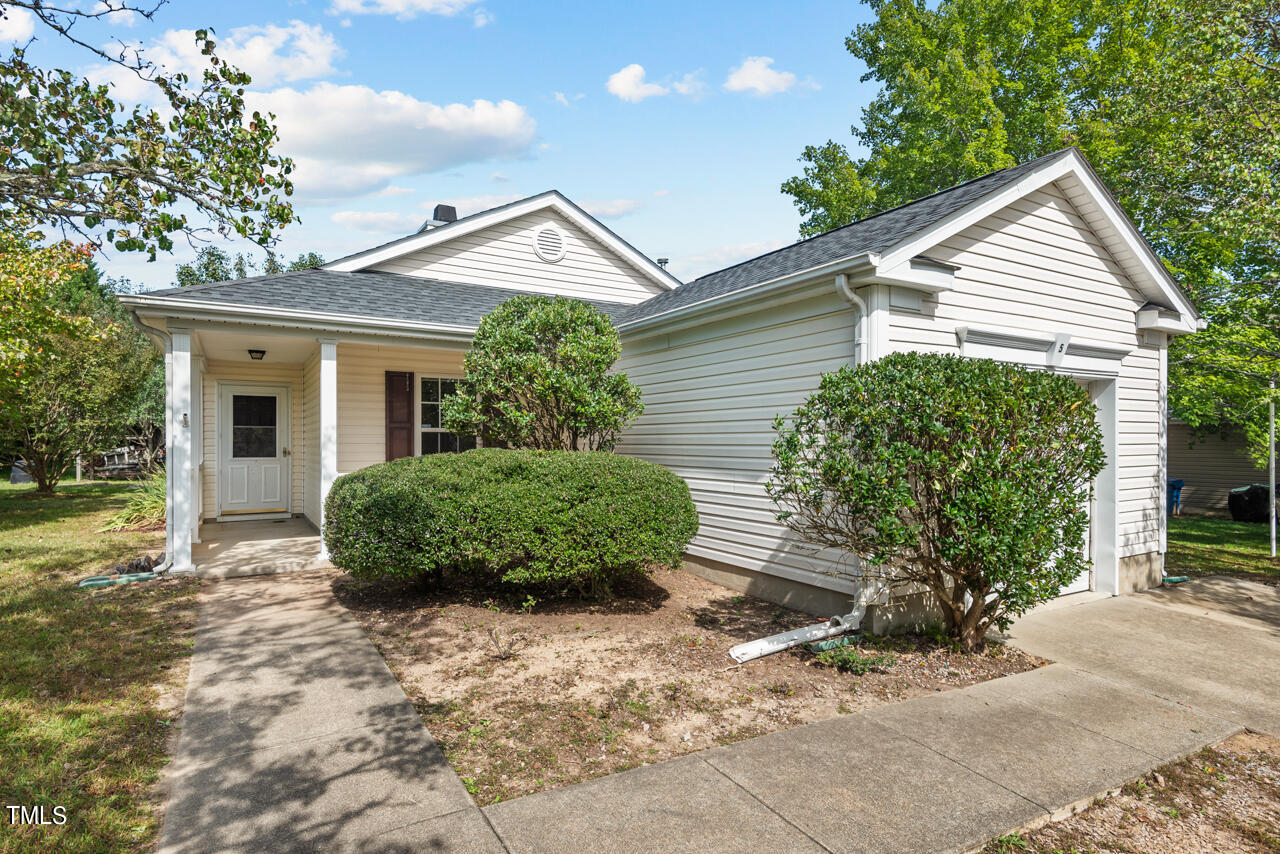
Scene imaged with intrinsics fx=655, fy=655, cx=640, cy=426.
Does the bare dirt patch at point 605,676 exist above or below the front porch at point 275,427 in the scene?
below

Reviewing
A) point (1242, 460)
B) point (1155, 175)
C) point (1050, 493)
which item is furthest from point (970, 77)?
point (1050, 493)

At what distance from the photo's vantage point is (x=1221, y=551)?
1005cm

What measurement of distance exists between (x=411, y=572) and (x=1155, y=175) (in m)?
12.2

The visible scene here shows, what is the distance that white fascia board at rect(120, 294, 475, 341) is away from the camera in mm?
6863

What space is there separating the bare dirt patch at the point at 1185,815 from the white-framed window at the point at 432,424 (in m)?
8.64

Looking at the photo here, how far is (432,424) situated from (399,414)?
0.52m

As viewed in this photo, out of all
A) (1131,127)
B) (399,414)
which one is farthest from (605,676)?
(1131,127)

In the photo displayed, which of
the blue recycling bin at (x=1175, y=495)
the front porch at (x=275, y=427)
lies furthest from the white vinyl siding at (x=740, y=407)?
the blue recycling bin at (x=1175, y=495)

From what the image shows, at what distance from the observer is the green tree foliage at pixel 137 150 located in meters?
3.90

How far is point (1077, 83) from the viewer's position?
16031 millimetres

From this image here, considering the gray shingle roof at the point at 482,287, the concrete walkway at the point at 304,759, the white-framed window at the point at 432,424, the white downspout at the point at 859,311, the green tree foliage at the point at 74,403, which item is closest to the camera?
the concrete walkway at the point at 304,759

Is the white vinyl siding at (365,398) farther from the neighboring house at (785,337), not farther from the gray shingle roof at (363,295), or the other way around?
the gray shingle roof at (363,295)

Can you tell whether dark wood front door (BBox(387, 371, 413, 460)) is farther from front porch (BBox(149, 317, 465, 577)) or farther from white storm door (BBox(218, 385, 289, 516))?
white storm door (BBox(218, 385, 289, 516))

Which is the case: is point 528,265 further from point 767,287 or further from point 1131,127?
point 1131,127
